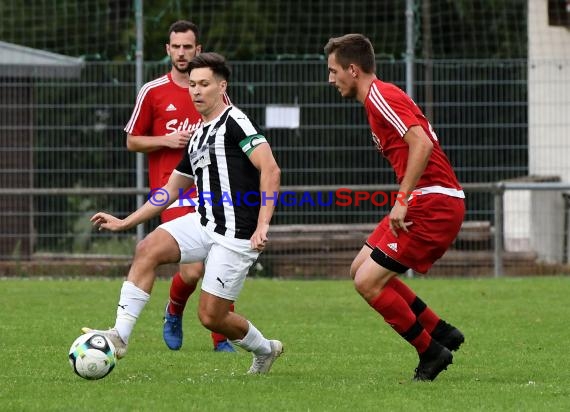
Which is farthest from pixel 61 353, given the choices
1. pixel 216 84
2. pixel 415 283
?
pixel 415 283

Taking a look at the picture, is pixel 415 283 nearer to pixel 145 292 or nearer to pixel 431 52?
pixel 431 52

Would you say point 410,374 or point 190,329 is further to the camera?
point 190,329

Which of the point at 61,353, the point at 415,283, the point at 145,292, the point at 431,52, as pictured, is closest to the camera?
the point at 145,292

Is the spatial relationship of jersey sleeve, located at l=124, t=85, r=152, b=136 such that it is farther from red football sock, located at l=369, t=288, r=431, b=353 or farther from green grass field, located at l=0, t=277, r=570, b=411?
red football sock, located at l=369, t=288, r=431, b=353

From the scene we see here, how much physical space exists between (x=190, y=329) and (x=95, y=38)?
10.1 meters

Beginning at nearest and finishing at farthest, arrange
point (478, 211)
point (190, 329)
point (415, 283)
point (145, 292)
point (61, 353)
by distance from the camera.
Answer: point (145, 292), point (61, 353), point (190, 329), point (415, 283), point (478, 211)

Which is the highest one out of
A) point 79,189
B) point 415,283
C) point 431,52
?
point 431,52

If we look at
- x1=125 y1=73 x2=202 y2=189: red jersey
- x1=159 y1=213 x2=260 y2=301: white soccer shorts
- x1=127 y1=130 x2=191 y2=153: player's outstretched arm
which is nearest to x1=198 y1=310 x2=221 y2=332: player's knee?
x1=159 y1=213 x2=260 y2=301: white soccer shorts

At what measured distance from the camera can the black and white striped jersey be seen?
7.82 m

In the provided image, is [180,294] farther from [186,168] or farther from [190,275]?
[186,168]

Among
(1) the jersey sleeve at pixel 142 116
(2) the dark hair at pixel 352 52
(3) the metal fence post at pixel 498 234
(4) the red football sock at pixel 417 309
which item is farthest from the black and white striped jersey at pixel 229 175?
(3) the metal fence post at pixel 498 234

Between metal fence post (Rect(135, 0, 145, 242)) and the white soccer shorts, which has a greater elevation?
metal fence post (Rect(135, 0, 145, 242))

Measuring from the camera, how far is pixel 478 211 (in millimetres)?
16031

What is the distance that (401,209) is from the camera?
295 inches
